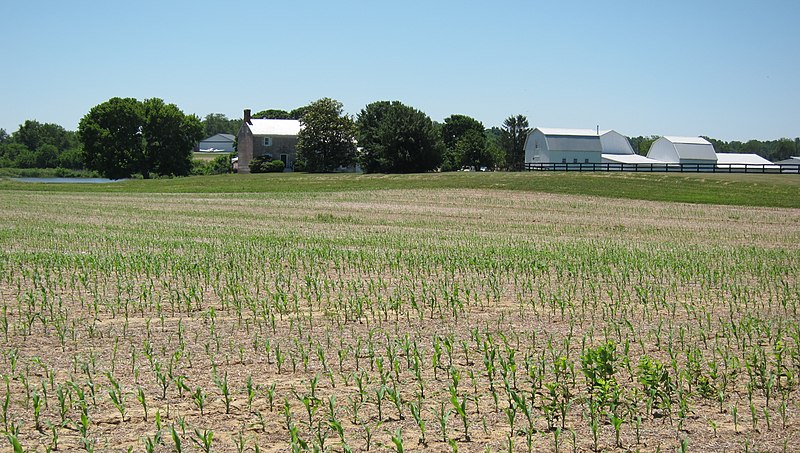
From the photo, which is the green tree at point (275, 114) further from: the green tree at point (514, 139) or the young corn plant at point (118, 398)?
the young corn plant at point (118, 398)

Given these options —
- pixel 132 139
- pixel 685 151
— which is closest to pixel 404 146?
pixel 132 139

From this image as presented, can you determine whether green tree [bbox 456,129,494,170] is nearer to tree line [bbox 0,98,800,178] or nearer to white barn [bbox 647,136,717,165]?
tree line [bbox 0,98,800,178]

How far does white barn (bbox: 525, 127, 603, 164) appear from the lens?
11800cm

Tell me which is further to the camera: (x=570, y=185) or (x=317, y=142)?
(x=317, y=142)

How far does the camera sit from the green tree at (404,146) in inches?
3880

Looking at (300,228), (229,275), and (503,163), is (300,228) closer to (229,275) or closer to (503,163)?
(229,275)

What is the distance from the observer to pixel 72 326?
12141 mm

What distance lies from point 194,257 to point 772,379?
15.0 meters

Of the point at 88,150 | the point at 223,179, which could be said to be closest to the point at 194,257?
the point at 223,179

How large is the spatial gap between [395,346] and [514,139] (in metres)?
121

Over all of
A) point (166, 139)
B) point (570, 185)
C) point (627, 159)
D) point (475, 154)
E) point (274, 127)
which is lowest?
point (570, 185)

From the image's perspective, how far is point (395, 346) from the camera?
10492 mm

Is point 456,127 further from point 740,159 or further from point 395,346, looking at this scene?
point 395,346

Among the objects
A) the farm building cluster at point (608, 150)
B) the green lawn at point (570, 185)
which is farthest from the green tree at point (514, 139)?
the green lawn at point (570, 185)
